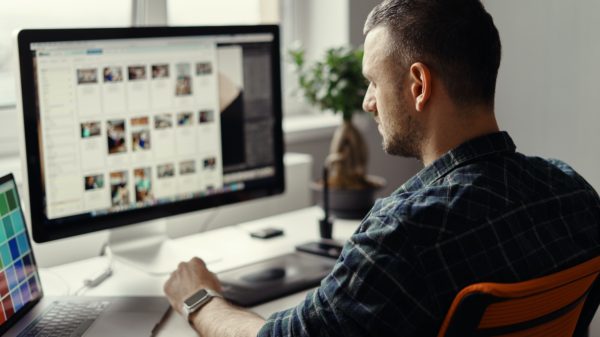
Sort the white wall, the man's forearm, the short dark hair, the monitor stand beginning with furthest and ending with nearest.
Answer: the white wall, the monitor stand, the man's forearm, the short dark hair

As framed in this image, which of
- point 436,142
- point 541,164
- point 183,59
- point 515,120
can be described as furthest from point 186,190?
point 515,120

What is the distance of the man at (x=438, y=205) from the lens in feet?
3.21

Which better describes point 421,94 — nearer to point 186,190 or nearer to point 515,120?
point 186,190

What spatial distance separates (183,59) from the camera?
1.62 m

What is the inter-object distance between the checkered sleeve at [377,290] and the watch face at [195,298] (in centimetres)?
38

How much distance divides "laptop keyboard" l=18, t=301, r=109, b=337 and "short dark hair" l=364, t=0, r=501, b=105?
0.71 meters

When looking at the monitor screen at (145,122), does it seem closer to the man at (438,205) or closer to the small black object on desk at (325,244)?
the small black object on desk at (325,244)

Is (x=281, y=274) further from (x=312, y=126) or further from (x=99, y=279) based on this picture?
(x=312, y=126)

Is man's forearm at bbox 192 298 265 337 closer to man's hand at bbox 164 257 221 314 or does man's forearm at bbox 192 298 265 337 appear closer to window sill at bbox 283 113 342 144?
man's hand at bbox 164 257 221 314

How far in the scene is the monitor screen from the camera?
145cm

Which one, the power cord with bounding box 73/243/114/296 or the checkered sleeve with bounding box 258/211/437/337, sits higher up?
the checkered sleeve with bounding box 258/211/437/337

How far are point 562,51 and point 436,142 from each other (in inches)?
40.1

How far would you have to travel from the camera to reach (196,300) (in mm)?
1344

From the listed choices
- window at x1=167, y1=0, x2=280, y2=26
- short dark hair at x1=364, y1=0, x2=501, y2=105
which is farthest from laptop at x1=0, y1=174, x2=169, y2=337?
window at x1=167, y1=0, x2=280, y2=26
